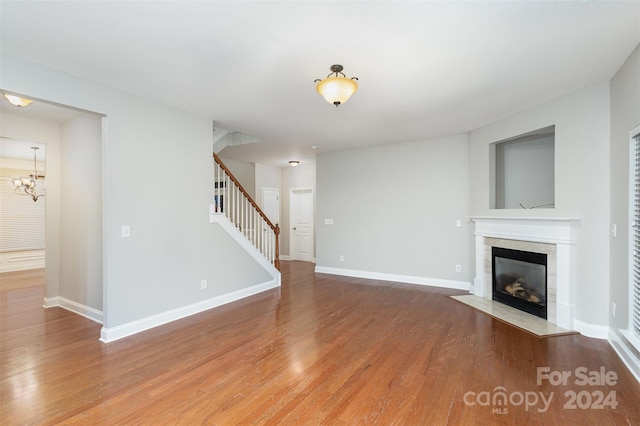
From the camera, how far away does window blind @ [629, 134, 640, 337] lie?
251 centimetres

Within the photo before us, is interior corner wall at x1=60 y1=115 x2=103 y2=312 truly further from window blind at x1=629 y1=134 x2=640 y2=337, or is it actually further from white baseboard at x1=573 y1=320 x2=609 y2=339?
white baseboard at x1=573 y1=320 x2=609 y2=339

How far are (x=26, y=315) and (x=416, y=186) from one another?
629cm

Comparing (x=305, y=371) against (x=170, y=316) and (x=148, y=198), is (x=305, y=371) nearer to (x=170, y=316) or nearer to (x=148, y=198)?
(x=170, y=316)

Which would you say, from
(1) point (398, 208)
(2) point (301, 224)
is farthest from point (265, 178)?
(1) point (398, 208)

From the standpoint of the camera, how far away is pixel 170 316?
Result: 367cm

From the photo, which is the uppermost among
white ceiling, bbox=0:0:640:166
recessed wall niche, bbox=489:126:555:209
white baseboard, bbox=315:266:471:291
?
white ceiling, bbox=0:0:640:166

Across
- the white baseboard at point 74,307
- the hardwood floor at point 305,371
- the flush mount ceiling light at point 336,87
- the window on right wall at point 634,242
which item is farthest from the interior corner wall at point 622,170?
the white baseboard at point 74,307

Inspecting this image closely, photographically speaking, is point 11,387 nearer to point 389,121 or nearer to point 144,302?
point 144,302

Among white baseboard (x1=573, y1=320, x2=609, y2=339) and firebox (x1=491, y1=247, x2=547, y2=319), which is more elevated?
firebox (x1=491, y1=247, x2=547, y2=319)

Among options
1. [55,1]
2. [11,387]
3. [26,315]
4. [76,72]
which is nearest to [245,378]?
[11,387]

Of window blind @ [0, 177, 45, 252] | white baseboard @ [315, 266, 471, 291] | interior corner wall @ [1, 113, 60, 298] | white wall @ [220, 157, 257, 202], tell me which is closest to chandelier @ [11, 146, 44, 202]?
window blind @ [0, 177, 45, 252]

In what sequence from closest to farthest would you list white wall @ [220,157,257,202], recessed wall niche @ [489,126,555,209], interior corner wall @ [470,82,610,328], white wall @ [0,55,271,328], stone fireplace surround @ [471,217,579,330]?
white wall @ [0,55,271,328], interior corner wall @ [470,82,610,328], stone fireplace surround @ [471,217,579,330], recessed wall niche @ [489,126,555,209], white wall @ [220,157,257,202]

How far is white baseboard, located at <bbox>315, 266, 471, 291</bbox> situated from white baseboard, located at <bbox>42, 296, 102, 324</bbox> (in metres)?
4.05

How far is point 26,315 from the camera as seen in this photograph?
3895mm
